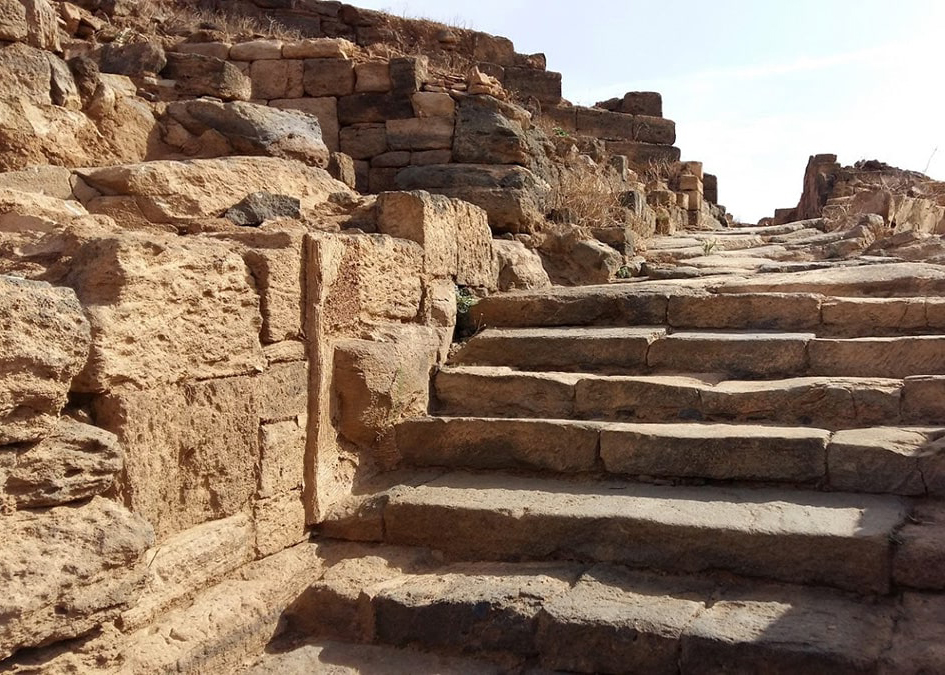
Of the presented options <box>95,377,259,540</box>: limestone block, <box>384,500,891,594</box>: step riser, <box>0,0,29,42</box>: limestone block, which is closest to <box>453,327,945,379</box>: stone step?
<box>384,500,891,594</box>: step riser

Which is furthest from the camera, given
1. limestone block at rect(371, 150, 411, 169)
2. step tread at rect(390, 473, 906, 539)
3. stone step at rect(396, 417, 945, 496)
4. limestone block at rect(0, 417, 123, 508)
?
limestone block at rect(371, 150, 411, 169)

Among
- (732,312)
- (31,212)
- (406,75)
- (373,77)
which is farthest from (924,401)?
(373,77)

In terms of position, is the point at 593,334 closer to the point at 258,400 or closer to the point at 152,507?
the point at 258,400

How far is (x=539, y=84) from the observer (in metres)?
14.1

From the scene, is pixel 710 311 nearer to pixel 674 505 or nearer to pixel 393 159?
pixel 674 505

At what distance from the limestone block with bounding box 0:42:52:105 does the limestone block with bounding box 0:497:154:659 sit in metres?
2.43

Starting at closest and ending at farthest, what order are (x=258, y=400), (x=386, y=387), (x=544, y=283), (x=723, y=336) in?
(x=258, y=400)
(x=386, y=387)
(x=723, y=336)
(x=544, y=283)

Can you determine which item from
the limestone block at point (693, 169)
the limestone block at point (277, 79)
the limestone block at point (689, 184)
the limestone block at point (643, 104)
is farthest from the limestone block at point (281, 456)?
the limestone block at point (643, 104)

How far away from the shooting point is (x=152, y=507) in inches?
113

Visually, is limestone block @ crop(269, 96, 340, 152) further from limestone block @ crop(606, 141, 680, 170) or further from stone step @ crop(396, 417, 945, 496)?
limestone block @ crop(606, 141, 680, 170)

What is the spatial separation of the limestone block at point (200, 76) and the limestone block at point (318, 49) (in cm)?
178

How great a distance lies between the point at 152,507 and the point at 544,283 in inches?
139

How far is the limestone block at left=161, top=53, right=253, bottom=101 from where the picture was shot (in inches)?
243

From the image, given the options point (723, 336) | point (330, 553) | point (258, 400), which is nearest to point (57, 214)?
point (258, 400)
